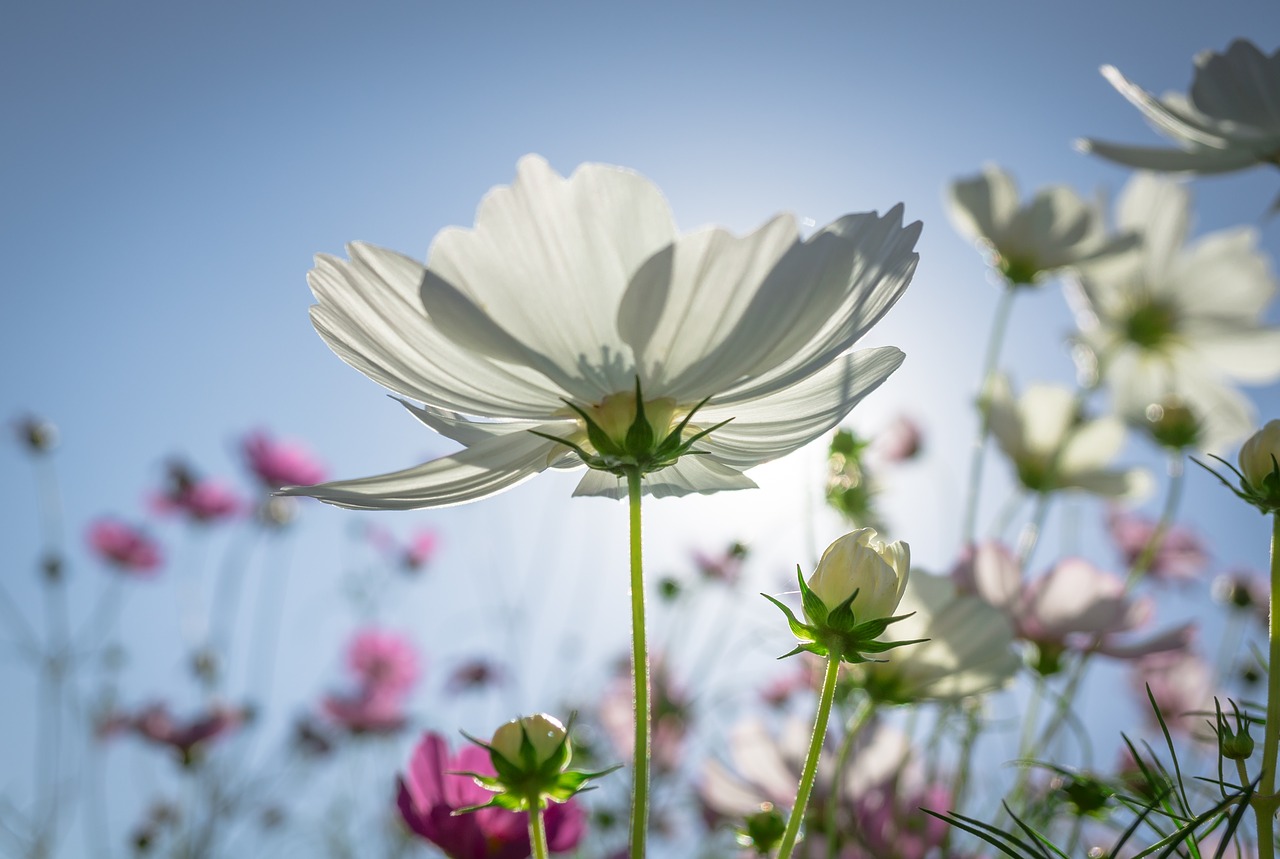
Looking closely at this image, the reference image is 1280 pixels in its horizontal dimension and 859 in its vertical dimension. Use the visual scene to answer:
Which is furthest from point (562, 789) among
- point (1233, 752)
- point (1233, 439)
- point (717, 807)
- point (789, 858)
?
point (1233, 439)

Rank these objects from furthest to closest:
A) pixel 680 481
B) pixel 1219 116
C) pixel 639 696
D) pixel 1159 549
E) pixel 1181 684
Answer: pixel 1159 549 → pixel 1181 684 → pixel 1219 116 → pixel 680 481 → pixel 639 696

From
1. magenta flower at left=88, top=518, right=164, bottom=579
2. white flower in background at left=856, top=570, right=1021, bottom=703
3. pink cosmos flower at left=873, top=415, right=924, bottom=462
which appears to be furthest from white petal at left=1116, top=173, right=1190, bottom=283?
magenta flower at left=88, top=518, right=164, bottom=579

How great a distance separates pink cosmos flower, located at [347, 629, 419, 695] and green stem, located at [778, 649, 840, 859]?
6.04 ft

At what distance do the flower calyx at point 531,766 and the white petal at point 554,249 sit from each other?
0.11 metres

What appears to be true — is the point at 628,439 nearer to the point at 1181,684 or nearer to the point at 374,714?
the point at 1181,684

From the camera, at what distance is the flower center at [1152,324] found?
979 mm

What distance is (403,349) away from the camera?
329mm

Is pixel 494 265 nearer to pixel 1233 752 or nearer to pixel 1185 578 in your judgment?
pixel 1233 752

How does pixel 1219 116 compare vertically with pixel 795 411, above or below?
above

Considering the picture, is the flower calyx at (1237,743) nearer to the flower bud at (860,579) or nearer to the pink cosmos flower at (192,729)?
the flower bud at (860,579)

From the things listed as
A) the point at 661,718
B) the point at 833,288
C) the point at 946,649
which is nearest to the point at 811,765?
the point at 833,288

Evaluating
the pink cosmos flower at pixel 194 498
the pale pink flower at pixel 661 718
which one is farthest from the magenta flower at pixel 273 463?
the pale pink flower at pixel 661 718

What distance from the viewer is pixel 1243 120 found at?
1.62 ft

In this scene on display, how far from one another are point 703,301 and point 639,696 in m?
0.13
